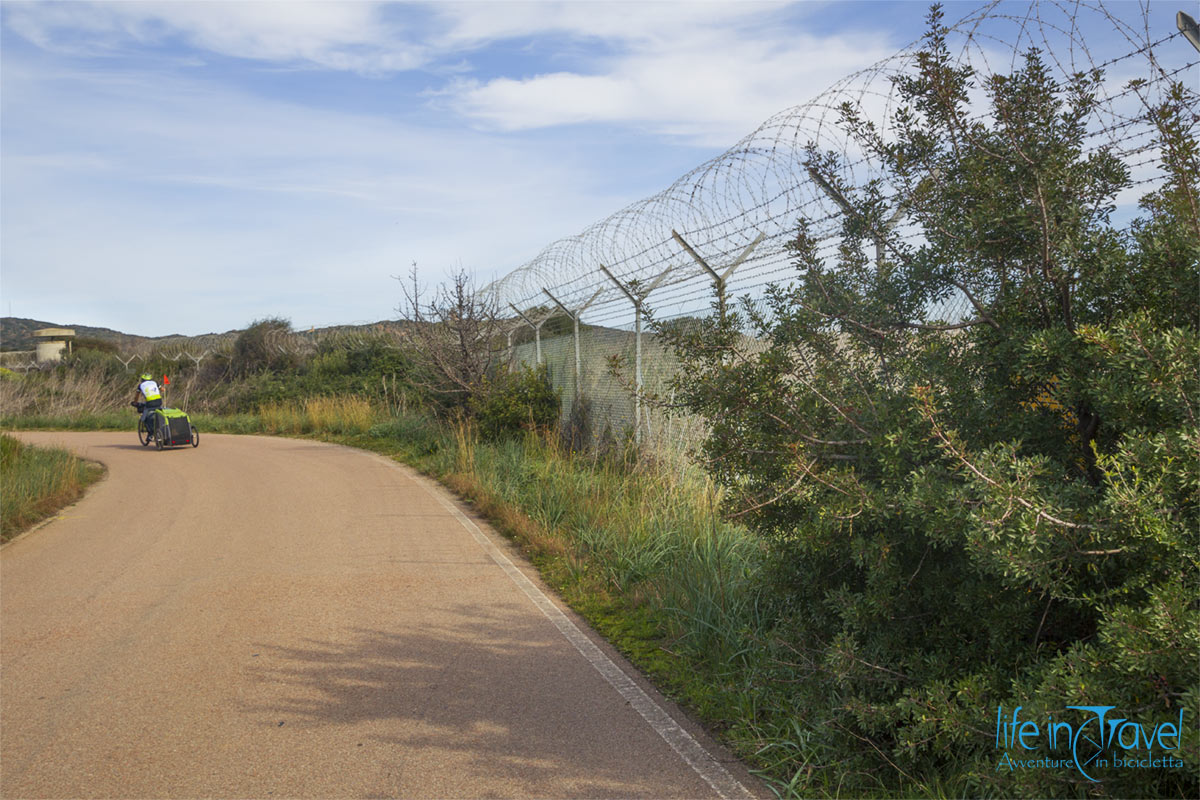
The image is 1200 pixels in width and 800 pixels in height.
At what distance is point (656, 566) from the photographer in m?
7.01

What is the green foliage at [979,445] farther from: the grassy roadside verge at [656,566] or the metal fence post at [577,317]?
the metal fence post at [577,317]

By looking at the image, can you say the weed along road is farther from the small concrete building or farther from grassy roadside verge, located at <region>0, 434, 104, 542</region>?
the small concrete building

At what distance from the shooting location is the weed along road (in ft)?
13.1

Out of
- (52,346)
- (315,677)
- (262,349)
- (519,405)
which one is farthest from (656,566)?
(52,346)

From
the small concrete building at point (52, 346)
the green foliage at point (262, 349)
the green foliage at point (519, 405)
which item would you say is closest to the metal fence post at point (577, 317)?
the green foliage at point (519, 405)

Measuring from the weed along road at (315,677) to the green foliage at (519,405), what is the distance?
5.28m

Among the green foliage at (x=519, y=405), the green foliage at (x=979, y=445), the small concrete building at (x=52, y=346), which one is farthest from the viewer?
the small concrete building at (x=52, y=346)

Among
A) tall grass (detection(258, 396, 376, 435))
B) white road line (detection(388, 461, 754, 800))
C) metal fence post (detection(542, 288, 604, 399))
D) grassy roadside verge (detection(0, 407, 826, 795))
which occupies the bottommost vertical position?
white road line (detection(388, 461, 754, 800))

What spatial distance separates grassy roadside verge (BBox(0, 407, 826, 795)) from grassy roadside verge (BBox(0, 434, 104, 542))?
16.9 ft

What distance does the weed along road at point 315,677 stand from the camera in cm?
398

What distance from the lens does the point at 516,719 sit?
179 inches

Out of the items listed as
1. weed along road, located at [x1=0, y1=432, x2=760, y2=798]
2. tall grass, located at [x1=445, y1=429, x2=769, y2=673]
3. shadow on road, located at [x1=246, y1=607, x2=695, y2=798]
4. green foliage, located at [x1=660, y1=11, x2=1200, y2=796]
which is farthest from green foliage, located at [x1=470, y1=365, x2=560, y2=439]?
green foliage, located at [x1=660, y1=11, x2=1200, y2=796]

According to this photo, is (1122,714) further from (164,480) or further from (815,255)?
(164,480)

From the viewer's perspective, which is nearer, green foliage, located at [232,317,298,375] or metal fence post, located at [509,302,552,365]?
metal fence post, located at [509,302,552,365]
